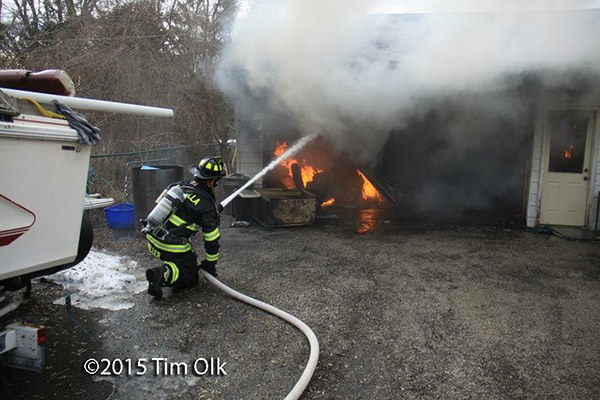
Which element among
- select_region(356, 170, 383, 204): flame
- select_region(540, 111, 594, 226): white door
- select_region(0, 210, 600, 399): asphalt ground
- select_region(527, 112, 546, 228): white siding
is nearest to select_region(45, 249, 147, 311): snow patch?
select_region(0, 210, 600, 399): asphalt ground

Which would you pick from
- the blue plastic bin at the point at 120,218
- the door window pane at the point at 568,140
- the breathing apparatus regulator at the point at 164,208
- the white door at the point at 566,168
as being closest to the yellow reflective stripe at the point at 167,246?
the breathing apparatus regulator at the point at 164,208

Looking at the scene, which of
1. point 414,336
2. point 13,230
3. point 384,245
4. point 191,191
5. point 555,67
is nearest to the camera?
point 13,230

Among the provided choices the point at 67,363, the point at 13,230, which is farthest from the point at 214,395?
the point at 13,230

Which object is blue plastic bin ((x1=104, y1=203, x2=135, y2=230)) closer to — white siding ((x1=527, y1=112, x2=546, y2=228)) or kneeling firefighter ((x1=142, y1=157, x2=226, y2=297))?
kneeling firefighter ((x1=142, y1=157, x2=226, y2=297))

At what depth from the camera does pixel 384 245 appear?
6512mm

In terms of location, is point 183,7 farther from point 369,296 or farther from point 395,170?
point 369,296

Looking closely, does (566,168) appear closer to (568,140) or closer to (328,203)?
(568,140)

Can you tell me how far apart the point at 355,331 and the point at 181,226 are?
2094mm

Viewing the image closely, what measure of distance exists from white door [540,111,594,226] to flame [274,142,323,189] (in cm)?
501

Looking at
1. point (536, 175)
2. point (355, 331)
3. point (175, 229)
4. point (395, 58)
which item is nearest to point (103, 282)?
point (175, 229)

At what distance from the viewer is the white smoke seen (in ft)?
19.8

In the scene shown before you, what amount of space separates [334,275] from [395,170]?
6928mm

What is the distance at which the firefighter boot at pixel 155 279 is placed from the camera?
4.03 m

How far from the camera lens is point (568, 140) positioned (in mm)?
7699
